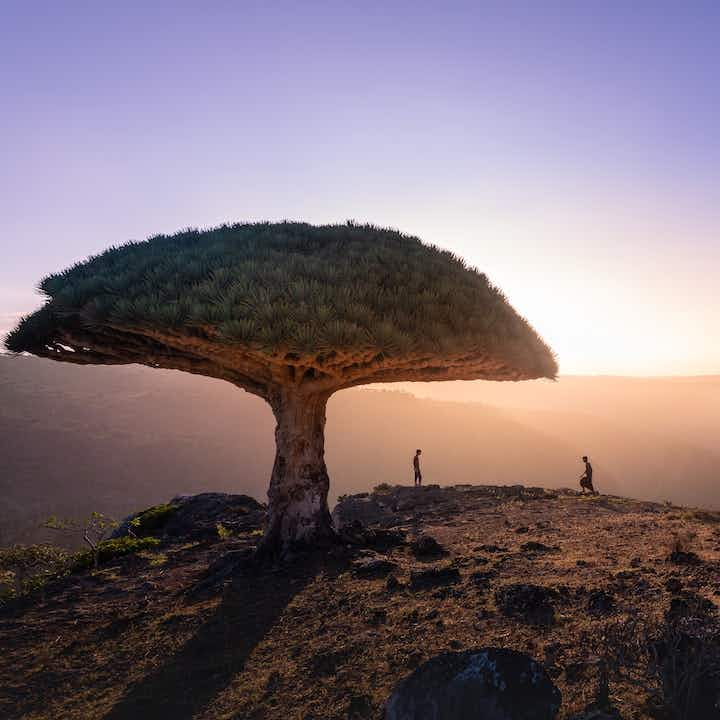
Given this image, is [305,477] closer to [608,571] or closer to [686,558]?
[608,571]

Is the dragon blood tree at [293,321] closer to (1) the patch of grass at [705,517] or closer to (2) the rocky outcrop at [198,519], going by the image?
(2) the rocky outcrop at [198,519]

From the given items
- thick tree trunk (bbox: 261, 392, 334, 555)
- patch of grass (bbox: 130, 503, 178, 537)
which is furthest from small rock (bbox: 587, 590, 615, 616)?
patch of grass (bbox: 130, 503, 178, 537)

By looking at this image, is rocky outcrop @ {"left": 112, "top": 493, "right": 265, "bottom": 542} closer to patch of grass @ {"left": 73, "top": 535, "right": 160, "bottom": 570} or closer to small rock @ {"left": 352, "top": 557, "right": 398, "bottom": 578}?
patch of grass @ {"left": 73, "top": 535, "right": 160, "bottom": 570}

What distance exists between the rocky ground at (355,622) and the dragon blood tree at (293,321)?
219 cm

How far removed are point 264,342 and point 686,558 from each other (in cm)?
806

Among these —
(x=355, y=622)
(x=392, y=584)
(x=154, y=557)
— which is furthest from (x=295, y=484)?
(x=154, y=557)

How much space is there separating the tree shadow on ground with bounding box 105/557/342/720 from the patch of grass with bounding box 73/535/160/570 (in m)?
5.72

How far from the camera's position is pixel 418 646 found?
20.9ft

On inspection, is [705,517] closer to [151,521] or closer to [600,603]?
[600,603]

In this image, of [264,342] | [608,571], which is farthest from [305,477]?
[608,571]

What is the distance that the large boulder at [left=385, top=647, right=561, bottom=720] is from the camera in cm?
410

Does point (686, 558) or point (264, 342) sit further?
point (686, 558)

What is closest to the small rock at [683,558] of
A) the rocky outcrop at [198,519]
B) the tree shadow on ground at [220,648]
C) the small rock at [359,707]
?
the tree shadow on ground at [220,648]

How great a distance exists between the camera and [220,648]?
728 centimetres
